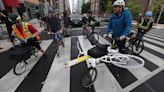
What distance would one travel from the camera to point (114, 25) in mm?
Answer: 3318

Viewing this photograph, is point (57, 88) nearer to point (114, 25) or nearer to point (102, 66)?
point (102, 66)

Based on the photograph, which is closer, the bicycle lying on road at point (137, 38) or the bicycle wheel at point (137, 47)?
the bicycle lying on road at point (137, 38)

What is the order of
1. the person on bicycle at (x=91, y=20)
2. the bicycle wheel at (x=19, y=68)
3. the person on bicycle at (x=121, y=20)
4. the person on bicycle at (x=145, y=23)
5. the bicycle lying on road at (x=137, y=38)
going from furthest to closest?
the person on bicycle at (x=91, y=20) < the bicycle lying on road at (x=137, y=38) < the person on bicycle at (x=145, y=23) < the bicycle wheel at (x=19, y=68) < the person on bicycle at (x=121, y=20)

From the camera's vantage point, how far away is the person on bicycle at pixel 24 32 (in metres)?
3.64

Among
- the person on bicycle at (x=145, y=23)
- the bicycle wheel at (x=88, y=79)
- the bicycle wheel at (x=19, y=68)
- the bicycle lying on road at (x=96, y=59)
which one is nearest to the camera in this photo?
the bicycle lying on road at (x=96, y=59)

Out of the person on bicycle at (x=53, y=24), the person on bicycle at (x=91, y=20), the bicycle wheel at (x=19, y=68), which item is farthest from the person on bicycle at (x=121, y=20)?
the person on bicycle at (x=91, y=20)

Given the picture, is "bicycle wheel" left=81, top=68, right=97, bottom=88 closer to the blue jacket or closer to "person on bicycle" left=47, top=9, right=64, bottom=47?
the blue jacket

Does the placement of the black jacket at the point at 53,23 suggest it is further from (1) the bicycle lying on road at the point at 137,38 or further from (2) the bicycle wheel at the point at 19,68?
(1) the bicycle lying on road at the point at 137,38

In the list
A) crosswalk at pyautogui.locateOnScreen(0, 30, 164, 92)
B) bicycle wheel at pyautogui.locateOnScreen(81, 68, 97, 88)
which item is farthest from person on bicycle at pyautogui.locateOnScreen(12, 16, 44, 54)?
bicycle wheel at pyautogui.locateOnScreen(81, 68, 97, 88)

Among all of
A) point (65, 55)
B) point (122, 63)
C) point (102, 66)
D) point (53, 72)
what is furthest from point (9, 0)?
point (122, 63)

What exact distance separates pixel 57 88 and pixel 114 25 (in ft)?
8.26

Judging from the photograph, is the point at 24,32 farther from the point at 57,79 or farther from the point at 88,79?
the point at 88,79

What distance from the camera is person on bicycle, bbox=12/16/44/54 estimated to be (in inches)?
143

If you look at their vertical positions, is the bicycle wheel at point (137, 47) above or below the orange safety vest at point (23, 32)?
below
